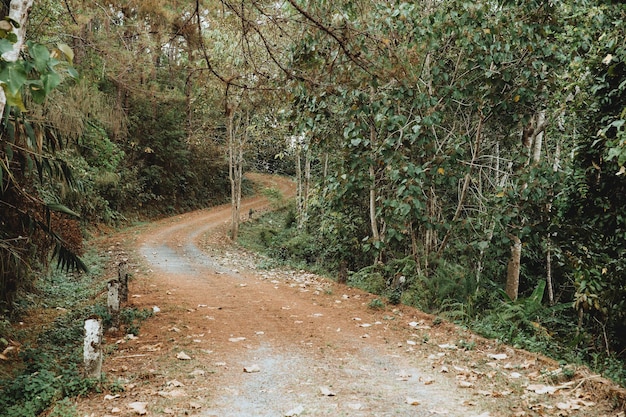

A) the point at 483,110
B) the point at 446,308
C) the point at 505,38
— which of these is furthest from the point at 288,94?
the point at 446,308

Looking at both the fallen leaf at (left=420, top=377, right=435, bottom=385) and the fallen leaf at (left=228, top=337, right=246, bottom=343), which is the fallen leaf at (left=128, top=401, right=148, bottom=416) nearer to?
the fallen leaf at (left=228, top=337, right=246, bottom=343)

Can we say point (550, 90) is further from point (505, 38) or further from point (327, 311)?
point (327, 311)

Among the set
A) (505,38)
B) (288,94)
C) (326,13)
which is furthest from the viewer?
(505,38)

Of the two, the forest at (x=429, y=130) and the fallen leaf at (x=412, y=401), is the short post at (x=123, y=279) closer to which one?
the forest at (x=429, y=130)

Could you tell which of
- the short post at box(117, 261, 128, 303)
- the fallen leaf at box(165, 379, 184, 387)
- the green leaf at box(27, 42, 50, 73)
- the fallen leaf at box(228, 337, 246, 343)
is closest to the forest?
the short post at box(117, 261, 128, 303)

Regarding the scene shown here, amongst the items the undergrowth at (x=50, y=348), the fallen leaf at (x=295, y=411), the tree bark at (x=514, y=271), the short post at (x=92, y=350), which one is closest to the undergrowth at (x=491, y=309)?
the tree bark at (x=514, y=271)

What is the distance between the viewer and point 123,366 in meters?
5.93

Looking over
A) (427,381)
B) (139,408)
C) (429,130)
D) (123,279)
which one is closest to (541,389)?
(427,381)

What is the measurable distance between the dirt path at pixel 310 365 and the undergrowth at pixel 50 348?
0.91 ft

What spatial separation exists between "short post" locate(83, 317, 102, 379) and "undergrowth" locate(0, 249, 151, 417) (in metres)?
0.12

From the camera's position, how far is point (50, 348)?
21.9 feet

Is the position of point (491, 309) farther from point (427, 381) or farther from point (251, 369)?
point (251, 369)

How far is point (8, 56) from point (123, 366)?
13.9 feet

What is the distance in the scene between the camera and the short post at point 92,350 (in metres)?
5.26
